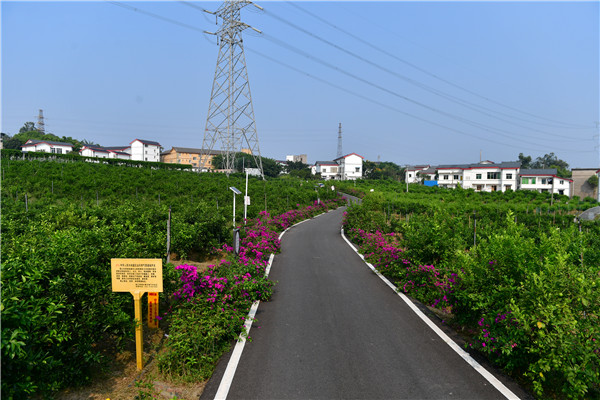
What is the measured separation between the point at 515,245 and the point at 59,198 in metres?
28.6

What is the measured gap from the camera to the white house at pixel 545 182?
2256 inches

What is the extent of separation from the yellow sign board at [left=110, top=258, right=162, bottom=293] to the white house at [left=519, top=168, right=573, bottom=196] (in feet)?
221

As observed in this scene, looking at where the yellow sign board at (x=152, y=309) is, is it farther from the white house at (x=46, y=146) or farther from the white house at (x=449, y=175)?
the white house at (x=46, y=146)

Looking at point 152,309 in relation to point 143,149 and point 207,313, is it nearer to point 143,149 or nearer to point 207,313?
point 207,313

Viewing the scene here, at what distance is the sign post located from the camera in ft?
17.0

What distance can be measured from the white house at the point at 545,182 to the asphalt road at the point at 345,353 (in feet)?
202

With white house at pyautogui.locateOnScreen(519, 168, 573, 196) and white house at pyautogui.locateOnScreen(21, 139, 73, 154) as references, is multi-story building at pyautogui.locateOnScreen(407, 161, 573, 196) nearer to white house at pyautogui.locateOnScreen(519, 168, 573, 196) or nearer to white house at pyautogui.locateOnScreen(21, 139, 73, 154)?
white house at pyautogui.locateOnScreen(519, 168, 573, 196)

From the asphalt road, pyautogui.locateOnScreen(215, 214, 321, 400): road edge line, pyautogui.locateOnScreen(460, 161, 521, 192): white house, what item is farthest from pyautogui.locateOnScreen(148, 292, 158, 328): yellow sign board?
pyautogui.locateOnScreen(460, 161, 521, 192): white house

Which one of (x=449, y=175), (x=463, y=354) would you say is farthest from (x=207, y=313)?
(x=449, y=175)

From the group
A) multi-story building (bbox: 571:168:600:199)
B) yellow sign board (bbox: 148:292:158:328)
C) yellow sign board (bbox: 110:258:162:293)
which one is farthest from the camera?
multi-story building (bbox: 571:168:600:199)

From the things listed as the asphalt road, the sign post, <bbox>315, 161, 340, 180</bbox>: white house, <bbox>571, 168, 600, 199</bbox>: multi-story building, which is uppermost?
<bbox>315, 161, 340, 180</bbox>: white house

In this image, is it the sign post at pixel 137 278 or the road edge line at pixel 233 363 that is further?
the sign post at pixel 137 278

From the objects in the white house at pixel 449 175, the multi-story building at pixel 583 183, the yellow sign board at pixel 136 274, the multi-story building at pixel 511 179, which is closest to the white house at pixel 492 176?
the multi-story building at pixel 511 179

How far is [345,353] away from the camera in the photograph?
5875 mm
